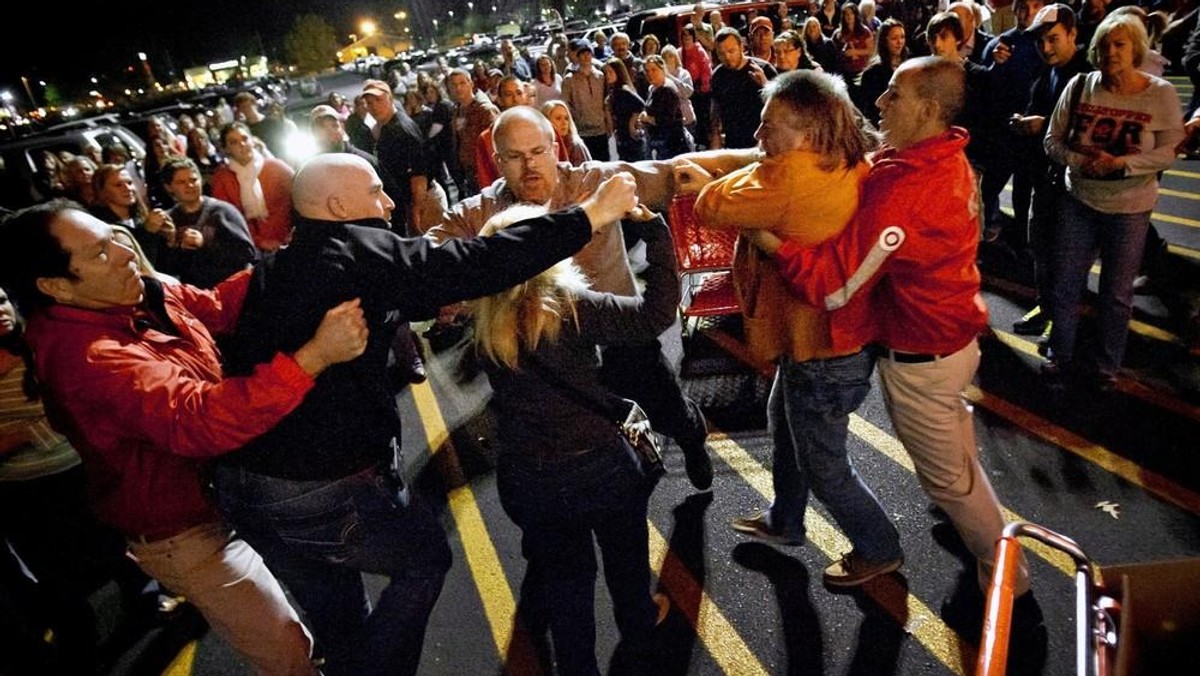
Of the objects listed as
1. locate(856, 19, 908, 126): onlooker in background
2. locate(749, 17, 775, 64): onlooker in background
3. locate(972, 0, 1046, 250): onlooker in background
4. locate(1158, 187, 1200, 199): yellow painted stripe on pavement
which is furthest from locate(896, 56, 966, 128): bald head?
locate(749, 17, 775, 64): onlooker in background

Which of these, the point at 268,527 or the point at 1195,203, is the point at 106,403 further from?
the point at 1195,203

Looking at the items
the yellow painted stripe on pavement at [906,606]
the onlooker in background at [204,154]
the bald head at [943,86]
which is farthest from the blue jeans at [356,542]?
the onlooker in background at [204,154]

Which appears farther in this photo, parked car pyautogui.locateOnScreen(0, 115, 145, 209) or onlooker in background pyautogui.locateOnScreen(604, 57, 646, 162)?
parked car pyautogui.locateOnScreen(0, 115, 145, 209)

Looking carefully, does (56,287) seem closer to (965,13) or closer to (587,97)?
(965,13)

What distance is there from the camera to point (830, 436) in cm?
273

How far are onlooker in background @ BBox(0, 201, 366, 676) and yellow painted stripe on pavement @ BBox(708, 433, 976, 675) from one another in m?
2.50

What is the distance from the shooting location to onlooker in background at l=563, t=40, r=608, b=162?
9.17m

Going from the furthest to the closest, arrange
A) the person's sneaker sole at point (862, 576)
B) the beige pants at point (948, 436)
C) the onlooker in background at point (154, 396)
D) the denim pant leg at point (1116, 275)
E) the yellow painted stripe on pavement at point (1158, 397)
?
the yellow painted stripe on pavement at point (1158, 397) → the denim pant leg at point (1116, 275) → the person's sneaker sole at point (862, 576) → the beige pants at point (948, 436) → the onlooker in background at point (154, 396)

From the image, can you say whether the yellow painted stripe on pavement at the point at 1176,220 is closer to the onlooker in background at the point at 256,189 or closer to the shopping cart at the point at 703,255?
the shopping cart at the point at 703,255

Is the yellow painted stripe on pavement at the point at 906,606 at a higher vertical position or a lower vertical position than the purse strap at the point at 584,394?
lower

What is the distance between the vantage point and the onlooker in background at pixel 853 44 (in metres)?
8.73

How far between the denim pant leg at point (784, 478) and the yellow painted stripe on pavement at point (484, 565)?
1449 millimetres

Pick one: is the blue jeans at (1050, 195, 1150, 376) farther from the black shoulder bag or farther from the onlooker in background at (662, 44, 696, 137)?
the onlooker in background at (662, 44, 696, 137)

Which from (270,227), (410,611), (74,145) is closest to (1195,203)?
(410,611)
